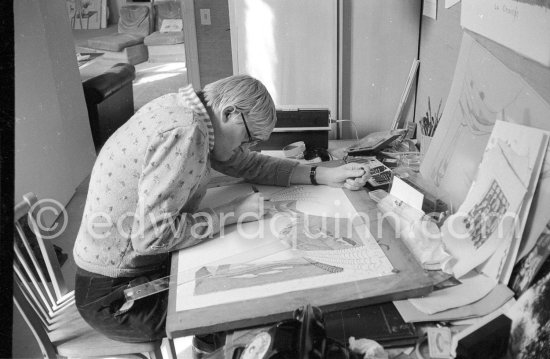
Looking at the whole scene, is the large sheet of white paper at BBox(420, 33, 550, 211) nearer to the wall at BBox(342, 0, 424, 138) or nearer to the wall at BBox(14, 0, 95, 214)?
the wall at BBox(342, 0, 424, 138)

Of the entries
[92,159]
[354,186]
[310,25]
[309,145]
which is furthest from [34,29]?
[354,186]

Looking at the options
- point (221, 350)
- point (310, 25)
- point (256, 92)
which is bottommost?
point (221, 350)

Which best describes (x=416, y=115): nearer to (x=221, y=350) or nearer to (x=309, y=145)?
(x=309, y=145)

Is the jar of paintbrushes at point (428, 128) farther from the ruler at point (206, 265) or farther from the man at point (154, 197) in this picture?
the ruler at point (206, 265)

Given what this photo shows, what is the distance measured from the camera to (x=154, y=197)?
0.98 m

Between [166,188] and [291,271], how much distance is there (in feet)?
1.06

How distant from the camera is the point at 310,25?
5.87 feet

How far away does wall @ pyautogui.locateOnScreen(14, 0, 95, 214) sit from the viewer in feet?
7.64

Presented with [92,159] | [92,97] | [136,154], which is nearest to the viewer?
[136,154]

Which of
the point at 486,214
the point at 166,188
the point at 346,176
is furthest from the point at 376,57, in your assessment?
the point at 166,188

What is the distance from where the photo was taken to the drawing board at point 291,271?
0.81m

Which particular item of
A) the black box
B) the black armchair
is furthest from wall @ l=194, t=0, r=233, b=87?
the black box

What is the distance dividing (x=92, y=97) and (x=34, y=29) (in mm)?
1041

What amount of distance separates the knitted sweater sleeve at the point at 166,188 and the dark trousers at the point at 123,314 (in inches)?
5.9
